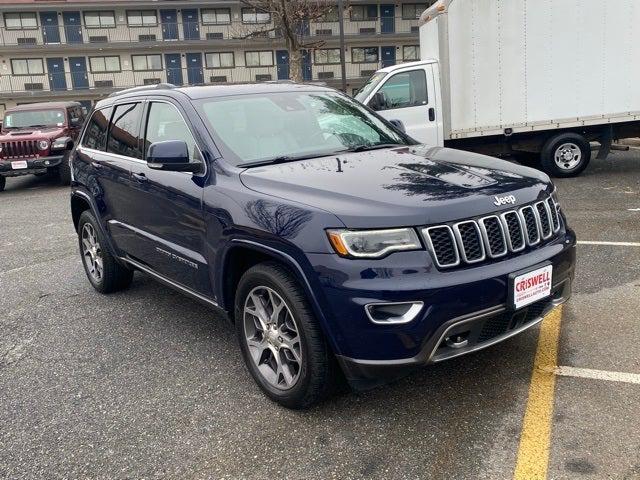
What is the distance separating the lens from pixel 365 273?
2.61 meters

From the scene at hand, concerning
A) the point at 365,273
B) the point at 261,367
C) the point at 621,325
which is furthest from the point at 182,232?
the point at 621,325

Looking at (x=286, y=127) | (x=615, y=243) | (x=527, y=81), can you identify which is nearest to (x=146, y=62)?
(x=527, y=81)

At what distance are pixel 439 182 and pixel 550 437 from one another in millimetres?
1341

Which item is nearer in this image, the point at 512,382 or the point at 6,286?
the point at 512,382

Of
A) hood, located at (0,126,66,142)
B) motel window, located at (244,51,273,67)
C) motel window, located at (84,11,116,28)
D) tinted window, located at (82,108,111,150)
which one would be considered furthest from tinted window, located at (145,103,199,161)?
motel window, located at (84,11,116,28)

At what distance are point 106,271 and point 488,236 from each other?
11.6ft

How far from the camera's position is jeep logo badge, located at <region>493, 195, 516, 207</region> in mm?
2868

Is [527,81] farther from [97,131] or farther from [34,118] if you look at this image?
[34,118]

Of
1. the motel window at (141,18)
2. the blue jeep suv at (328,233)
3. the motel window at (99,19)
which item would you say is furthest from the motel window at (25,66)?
the blue jeep suv at (328,233)

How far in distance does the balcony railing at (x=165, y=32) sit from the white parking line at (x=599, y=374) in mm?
35666

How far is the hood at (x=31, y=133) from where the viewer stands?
1280cm

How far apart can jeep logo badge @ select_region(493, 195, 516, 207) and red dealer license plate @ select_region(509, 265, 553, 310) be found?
0.35m

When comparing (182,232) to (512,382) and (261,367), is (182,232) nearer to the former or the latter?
(261,367)

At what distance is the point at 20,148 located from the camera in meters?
12.8
